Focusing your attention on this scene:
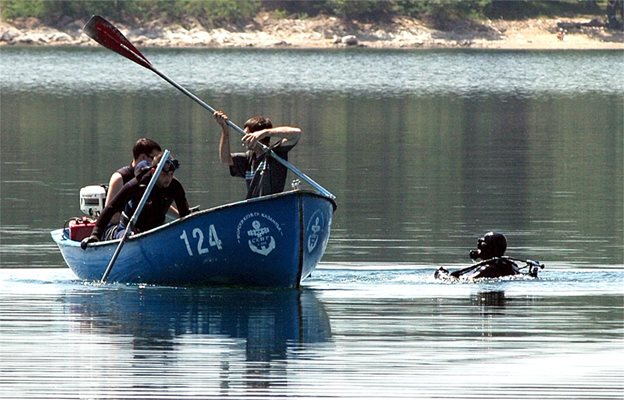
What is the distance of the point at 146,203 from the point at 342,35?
95034 mm

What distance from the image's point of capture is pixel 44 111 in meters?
48.2

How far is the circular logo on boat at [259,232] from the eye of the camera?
16547 mm

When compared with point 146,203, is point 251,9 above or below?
above

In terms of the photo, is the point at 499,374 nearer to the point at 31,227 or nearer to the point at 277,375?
the point at 277,375

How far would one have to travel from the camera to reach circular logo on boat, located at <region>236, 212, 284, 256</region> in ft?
54.3

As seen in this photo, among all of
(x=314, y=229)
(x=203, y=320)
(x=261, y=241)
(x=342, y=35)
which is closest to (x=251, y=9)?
(x=342, y=35)

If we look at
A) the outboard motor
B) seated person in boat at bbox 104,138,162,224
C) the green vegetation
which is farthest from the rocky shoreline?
seated person in boat at bbox 104,138,162,224

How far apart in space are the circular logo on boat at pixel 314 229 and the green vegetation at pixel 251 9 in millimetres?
92312

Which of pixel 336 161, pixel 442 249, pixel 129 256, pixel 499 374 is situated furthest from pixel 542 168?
pixel 499 374

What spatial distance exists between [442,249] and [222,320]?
5.42m

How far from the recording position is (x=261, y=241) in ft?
54.7

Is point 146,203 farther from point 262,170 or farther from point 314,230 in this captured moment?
point 314,230

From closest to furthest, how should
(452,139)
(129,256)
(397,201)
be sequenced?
(129,256) → (397,201) → (452,139)

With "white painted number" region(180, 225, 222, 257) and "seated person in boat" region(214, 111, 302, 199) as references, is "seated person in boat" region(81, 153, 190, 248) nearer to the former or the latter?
"white painted number" region(180, 225, 222, 257)
